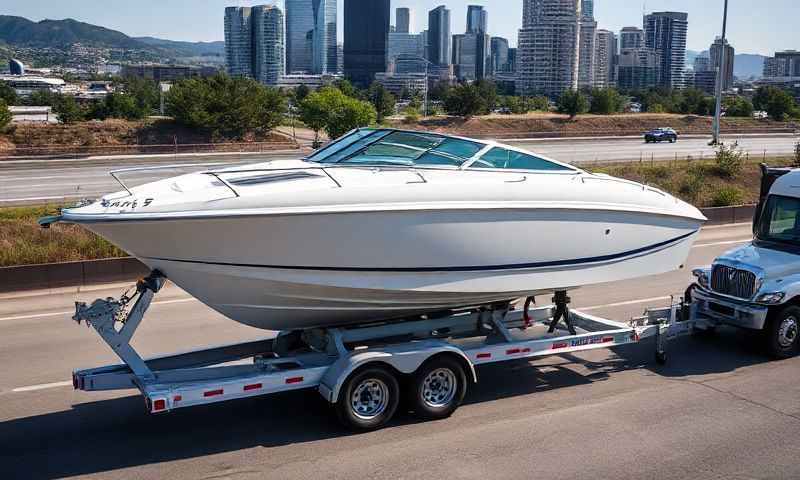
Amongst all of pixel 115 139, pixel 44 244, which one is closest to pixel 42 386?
pixel 44 244

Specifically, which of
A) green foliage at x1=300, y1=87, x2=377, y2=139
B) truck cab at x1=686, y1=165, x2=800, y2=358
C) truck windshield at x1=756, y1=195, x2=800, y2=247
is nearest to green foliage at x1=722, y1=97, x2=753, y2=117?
green foliage at x1=300, y1=87, x2=377, y2=139

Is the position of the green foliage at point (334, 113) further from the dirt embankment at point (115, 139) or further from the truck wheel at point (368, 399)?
the truck wheel at point (368, 399)

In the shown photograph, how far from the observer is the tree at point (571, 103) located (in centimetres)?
6397

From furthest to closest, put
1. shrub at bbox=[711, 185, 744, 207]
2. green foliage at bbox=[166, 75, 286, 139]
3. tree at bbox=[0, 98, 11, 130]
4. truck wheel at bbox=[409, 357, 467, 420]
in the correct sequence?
green foliage at bbox=[166, 75, 286, 139] → tree at bbox=[0, 98, 11, 130] → shrub at bbox=[711, 185, 744, 207] → truck wheel at bbox=[409, 357, 467, 420]

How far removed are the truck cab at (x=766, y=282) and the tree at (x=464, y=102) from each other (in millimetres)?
48703

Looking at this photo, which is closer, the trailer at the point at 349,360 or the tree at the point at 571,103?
the trailer at the point at 349,360

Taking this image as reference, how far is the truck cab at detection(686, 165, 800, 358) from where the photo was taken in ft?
31.4

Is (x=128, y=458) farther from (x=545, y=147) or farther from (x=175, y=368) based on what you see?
(x=545, y=147)

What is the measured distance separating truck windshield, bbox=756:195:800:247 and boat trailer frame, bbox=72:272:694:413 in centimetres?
173

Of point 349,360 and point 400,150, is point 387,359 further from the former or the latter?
point 400,150

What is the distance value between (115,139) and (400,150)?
37.3 metres

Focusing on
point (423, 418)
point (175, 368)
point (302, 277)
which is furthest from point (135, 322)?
point (423, 418)

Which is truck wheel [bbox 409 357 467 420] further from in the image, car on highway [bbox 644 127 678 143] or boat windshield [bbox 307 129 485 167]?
car on highway [bbox 644 127 678 143]

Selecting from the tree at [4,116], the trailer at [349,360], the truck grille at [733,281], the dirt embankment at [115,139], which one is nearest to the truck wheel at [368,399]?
the trailer at [349,360]
